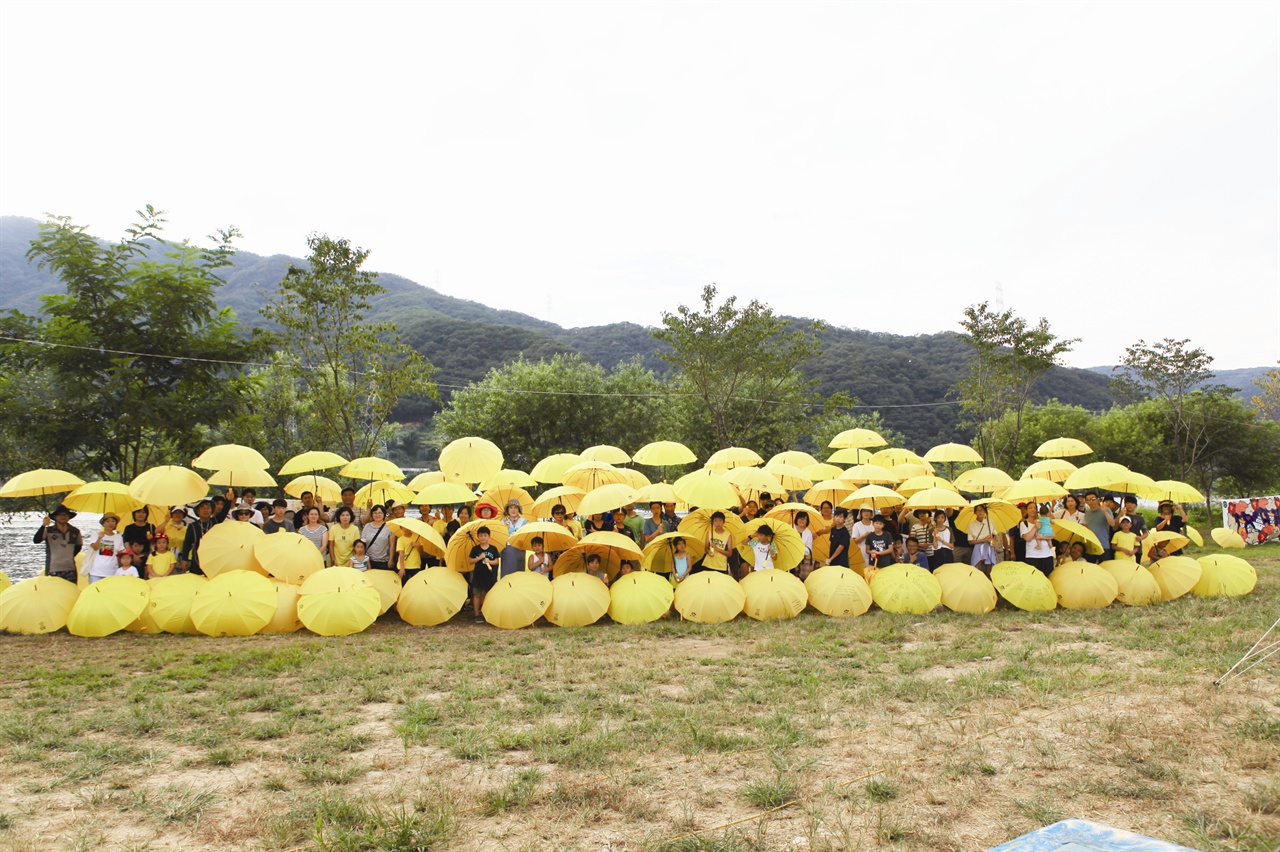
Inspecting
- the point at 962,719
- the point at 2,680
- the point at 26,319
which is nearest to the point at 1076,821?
the point at 962,719

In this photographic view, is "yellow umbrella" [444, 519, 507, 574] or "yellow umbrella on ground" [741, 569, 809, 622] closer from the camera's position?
"yellow umbrella on ground" [741, 569, 809, 622]

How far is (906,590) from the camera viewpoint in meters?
9.86

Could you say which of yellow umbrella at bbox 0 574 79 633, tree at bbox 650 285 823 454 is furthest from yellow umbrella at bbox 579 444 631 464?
tree at bbox 650 285 823 454

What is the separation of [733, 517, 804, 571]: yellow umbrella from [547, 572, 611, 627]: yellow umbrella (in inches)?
82.4

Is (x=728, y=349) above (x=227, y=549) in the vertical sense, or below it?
above

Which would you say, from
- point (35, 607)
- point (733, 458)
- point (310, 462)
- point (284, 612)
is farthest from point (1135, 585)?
point (35, 607)

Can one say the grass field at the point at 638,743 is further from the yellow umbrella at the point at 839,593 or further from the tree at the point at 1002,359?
the tree at the point at 1002,359

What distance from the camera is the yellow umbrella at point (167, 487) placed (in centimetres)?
922

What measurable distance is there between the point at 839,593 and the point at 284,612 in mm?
6509

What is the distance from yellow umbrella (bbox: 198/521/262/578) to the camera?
31.0ft

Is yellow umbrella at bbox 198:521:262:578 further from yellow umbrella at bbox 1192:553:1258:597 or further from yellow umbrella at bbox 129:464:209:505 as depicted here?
yellow umbrella at bbox 1192:553:1258:597

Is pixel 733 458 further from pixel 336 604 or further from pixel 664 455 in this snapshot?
pixel 336 604

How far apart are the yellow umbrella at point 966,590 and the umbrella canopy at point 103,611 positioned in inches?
369

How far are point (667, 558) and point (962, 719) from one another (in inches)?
207
